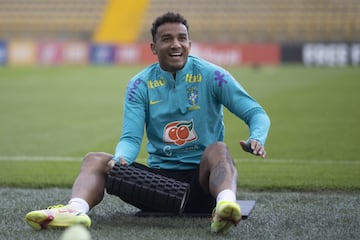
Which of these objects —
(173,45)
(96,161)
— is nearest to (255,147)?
(173,45)

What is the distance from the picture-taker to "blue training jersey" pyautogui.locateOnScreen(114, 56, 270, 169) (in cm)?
569

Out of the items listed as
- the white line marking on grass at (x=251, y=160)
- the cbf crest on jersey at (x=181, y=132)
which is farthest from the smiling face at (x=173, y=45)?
the white line marking on grass at (x=251, y=160)

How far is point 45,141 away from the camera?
38.4 feet

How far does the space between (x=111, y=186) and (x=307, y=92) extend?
14426mm

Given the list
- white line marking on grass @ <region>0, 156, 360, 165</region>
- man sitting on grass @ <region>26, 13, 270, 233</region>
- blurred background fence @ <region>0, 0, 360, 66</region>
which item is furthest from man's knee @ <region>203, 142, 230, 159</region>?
blurred background fence @ <region>0, 0, 360, 66</region>

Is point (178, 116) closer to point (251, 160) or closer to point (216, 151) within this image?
point (216, 151)

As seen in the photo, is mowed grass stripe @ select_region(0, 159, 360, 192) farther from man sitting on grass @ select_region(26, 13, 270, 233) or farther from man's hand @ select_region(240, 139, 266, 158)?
man's hand @ select_region(240, 139, 266, 158)

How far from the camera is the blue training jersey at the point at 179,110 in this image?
5688 mm

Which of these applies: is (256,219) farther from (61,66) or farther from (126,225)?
(61,66)

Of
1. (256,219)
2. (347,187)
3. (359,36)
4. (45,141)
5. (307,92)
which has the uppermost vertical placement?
(256,219)

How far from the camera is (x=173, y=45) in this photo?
18.6 ft

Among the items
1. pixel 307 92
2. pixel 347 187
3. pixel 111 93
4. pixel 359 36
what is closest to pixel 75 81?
pixel 111 93

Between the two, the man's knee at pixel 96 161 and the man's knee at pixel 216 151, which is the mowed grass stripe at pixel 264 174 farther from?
the man's knee at pixel 96 161

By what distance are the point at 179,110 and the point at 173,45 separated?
0.46m
